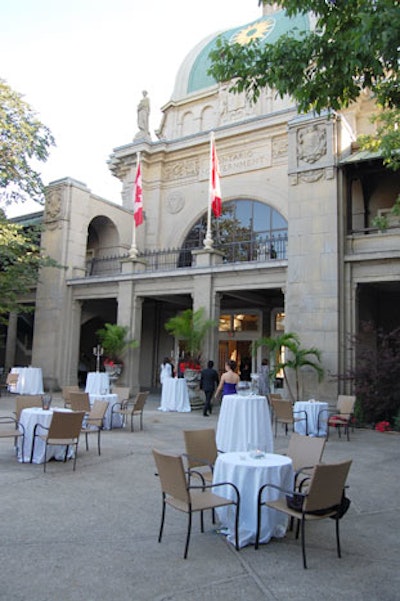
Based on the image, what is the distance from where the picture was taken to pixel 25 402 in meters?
9.26

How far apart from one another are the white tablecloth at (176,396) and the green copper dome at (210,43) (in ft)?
59.4

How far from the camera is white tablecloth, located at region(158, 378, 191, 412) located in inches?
639

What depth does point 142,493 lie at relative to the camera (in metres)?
6.43

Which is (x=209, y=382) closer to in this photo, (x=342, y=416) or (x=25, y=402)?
(x=342, y=416)

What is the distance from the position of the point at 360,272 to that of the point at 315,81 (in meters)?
9.27

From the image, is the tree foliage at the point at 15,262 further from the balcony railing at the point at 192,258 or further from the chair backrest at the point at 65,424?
the chair backrest at the point at 65,424

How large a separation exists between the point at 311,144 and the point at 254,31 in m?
14.7

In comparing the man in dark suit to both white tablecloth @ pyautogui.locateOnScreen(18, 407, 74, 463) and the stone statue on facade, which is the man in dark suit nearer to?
white tablecloth @ pyautogui.locateOnScreen(18, 407, 74, 463)

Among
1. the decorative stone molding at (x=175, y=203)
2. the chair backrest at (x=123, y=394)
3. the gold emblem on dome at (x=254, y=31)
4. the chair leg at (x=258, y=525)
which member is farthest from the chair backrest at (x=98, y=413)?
the gold emblem on dome at (x=254, y=31)

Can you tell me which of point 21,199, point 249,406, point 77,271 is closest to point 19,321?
point 77,271

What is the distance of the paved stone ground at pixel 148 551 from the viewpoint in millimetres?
3816

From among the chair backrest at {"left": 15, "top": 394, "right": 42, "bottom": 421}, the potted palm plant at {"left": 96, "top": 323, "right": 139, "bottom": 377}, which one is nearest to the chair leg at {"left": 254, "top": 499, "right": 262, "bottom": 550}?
the chair backrest at {"left": 15, "top": 394, "right": 42, "bottom": 421}

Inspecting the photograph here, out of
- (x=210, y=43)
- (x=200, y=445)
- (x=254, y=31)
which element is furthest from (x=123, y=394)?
(x=210, y=43)

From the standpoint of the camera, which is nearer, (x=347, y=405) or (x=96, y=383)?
(x=347, y=405)
